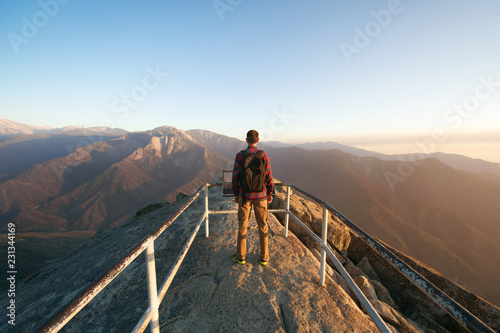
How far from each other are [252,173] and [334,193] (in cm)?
10432

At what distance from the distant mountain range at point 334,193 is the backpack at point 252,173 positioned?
5491 cm

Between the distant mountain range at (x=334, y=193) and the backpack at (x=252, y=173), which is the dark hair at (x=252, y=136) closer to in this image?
the backpack at (x=252, y=173)

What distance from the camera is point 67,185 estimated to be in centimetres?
14762

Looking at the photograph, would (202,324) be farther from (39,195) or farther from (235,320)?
(39,195)

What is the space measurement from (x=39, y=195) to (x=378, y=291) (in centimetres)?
19001

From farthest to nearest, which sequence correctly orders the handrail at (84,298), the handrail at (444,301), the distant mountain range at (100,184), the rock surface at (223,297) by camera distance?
1. the distant mountain range at (100,184)
2. the rock surface at (223,297)
3. the handrail at (444,301)
4. the handrail at (84,298)

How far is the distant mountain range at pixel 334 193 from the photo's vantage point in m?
65.4

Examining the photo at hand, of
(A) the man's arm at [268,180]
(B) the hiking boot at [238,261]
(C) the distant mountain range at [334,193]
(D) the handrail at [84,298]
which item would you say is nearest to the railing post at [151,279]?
(D) the handrail at [84,298]

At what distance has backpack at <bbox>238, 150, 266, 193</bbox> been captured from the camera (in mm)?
3824

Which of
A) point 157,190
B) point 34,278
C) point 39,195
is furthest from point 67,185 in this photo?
point 34,278

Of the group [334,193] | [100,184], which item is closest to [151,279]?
[334,193]

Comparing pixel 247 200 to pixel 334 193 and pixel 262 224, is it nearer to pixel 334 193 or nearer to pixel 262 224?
pixel 262 224

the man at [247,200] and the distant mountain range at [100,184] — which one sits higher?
the man at [247,200]

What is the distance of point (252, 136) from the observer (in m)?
4.05
